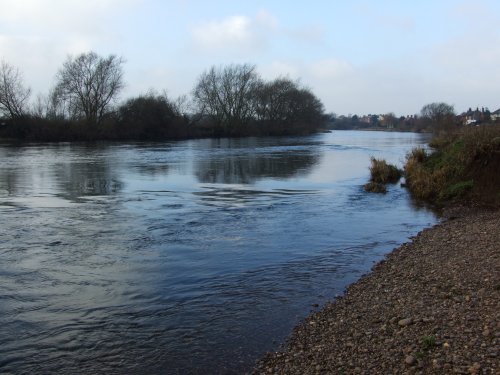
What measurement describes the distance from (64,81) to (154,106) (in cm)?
1587

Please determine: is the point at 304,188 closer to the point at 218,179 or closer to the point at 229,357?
the point at 218,179

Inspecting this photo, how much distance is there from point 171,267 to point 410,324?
5499mm

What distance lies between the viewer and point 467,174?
2100cm

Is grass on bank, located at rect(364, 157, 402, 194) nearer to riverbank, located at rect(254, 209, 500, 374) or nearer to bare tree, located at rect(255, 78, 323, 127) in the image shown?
riverbank, located at rect(254, 209, 500, 374)

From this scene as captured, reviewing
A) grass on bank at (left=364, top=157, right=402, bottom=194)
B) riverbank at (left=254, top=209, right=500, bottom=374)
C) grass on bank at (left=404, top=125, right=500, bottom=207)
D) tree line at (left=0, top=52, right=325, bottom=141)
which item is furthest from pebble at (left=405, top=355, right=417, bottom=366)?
tree line at (left=0, top=52, right=325, bottom=141)

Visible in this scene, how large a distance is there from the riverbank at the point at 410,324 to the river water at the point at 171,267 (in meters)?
0.55

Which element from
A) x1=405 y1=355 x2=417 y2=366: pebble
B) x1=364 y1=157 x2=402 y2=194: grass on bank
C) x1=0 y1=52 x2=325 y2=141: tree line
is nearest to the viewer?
x1=405 y1=355 x2=417 y2=366: pebble

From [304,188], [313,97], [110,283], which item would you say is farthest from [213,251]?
[313,97]

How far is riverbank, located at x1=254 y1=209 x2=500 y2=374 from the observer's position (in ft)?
17.5

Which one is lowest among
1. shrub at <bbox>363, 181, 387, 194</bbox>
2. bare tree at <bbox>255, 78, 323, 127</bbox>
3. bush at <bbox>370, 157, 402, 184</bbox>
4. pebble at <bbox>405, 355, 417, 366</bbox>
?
pebble at <bbox>405, 355, 417, 366</bbox>

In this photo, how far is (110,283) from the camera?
9.28 m

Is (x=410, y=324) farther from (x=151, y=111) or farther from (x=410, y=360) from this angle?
(x=151, y=111)

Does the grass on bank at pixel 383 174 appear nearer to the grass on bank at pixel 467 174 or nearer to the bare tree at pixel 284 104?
the grass on bank at pixel 467 174

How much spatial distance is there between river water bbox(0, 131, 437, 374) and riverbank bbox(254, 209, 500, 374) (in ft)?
1.81
